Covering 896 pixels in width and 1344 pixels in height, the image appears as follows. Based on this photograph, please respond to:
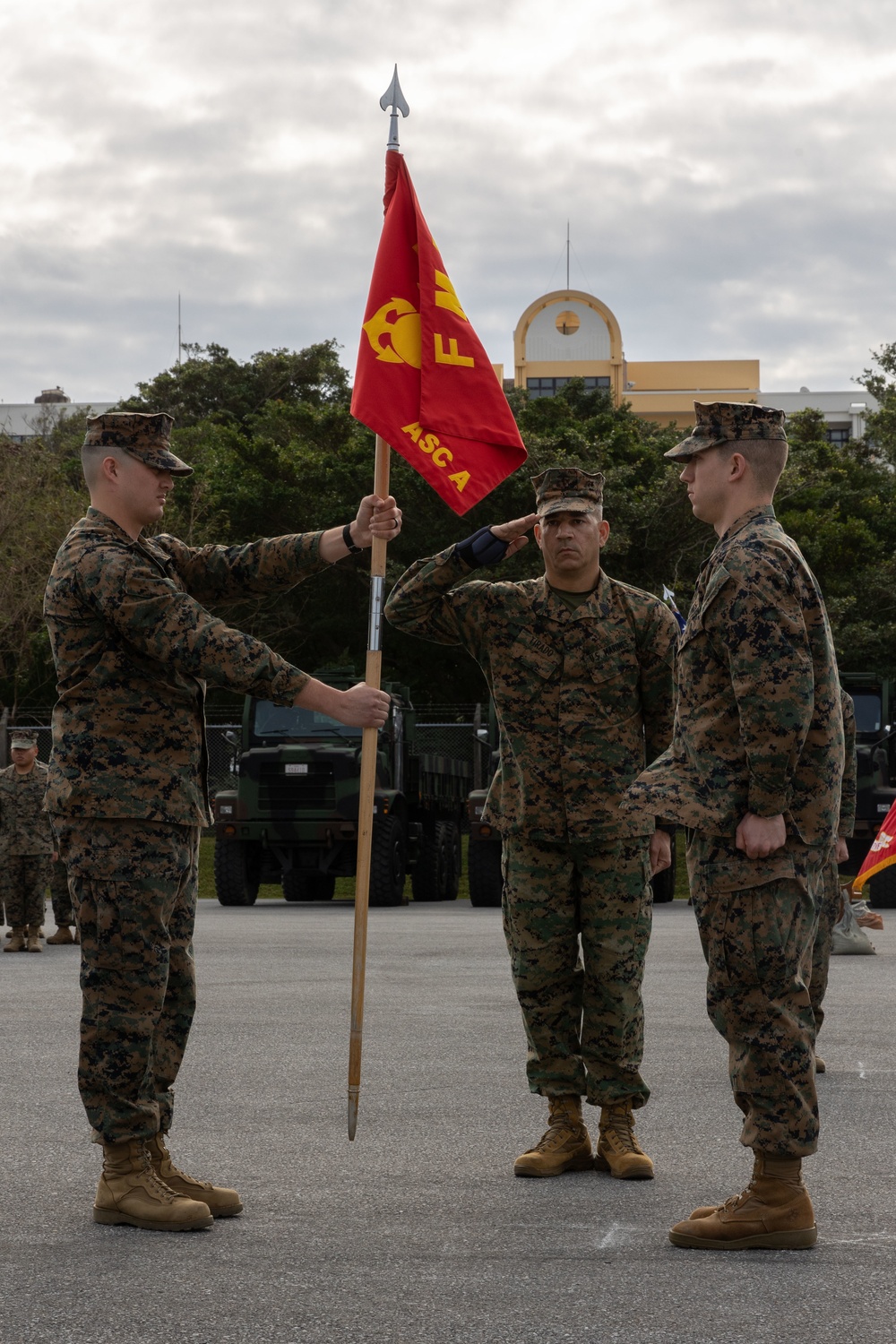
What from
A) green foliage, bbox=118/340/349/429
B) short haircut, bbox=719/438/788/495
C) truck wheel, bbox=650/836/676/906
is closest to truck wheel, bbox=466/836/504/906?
truck wheel, bbox=650/836/676/906

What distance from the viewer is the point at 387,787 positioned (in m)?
20.6

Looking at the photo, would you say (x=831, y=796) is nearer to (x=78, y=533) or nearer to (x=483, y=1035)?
(x=78, y=533)

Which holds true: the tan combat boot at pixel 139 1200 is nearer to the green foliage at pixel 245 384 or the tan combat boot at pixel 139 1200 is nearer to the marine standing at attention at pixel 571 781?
the marine standing at attention at pixel 571 781

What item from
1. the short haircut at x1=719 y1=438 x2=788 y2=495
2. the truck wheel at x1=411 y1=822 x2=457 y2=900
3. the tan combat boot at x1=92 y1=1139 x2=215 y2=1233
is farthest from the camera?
the truck wheel at x1=411 y1=822 x2=457 y2=900

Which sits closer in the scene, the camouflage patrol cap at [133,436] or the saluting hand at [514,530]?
the camouflage patrol cap at [133,436]

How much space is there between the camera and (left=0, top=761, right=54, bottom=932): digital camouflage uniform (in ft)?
48.6

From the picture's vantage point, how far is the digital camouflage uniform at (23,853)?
48.6 feet

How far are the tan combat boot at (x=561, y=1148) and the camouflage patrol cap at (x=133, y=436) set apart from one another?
7.71ft

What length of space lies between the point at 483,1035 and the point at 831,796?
4.13m

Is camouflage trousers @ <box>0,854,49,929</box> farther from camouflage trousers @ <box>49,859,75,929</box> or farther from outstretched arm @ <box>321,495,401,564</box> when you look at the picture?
outstretched arm @ <box>321,495,401,564</box>

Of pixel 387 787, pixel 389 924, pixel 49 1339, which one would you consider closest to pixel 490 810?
pixel 49 1339

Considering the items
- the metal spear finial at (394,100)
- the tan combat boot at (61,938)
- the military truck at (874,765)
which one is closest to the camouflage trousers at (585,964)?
the metal spear finial at (394,100)

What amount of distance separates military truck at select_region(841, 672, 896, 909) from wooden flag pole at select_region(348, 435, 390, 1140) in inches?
600

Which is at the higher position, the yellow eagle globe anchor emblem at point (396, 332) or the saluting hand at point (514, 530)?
the yellow eagle globe anchor emblem at point (396, 332)
